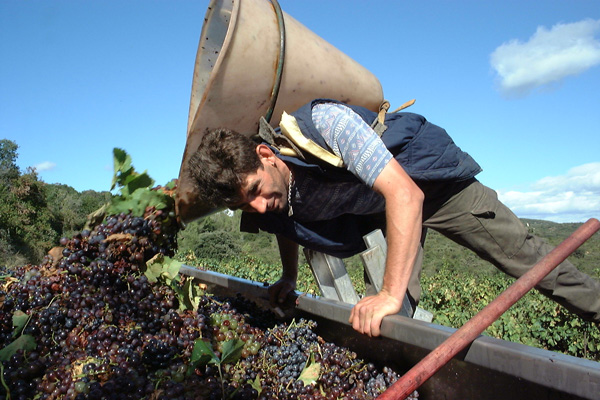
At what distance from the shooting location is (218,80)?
6.48ft

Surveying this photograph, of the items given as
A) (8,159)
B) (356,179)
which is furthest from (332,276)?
(8,159)

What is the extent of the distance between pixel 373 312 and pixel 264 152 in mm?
869

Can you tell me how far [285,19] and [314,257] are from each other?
1.45 metres

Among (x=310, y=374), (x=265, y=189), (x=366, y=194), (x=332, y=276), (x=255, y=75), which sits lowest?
(x=310, y=374)

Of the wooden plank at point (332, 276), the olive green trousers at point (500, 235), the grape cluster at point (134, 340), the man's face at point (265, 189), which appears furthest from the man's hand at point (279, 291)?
the olive green trousers at point (500, 235)

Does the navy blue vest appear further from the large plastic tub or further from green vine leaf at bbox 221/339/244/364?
green vine leaf at bbox 221/339/244/364

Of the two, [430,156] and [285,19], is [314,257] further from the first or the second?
[285,19]

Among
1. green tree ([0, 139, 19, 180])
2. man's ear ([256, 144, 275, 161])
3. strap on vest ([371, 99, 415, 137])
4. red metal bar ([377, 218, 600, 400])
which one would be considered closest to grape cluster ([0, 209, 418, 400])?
red metal bar ([377, 218, 600, 400])

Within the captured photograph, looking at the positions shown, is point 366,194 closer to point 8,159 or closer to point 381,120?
point 381,120

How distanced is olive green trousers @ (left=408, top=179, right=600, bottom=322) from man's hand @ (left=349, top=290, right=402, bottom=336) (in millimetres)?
952

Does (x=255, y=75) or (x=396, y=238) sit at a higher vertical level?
(x=255, y=75)

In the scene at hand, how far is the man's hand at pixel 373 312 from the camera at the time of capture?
5.54 ft

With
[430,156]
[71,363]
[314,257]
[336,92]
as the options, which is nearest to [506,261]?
[430,156]

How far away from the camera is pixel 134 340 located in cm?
179
